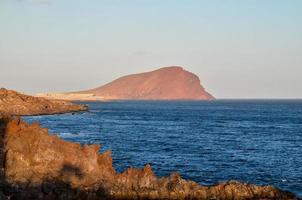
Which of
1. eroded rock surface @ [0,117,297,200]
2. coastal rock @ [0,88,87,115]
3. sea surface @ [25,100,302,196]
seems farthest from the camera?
coastal rock @ [0,88,87,115]

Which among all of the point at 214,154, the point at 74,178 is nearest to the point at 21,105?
the point at 214,154

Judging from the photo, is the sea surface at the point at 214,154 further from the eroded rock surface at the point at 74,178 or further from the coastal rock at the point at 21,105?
the coastal rock at the point at 21,105

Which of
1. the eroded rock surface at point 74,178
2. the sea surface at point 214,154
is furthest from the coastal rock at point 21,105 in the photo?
the eroded rock surface at point 74,178

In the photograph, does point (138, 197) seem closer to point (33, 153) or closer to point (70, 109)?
point (33, 153)

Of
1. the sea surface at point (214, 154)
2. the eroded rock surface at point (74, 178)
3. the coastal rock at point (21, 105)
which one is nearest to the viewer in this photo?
the eroded rock surface at point (74, 178)

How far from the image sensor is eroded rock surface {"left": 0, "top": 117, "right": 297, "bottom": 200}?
3675 centimetres

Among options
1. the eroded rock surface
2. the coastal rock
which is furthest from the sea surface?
the coastal rock

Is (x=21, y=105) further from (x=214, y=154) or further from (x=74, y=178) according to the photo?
(x=74, y=178)

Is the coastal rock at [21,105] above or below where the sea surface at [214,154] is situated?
above

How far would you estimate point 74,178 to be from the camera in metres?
38.4

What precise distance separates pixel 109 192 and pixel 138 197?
6.81ft

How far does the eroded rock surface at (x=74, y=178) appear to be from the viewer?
121ft

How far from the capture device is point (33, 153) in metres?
39.5

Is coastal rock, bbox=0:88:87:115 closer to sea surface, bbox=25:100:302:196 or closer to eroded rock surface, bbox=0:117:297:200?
sea surface, bbox=25:100:302:196
